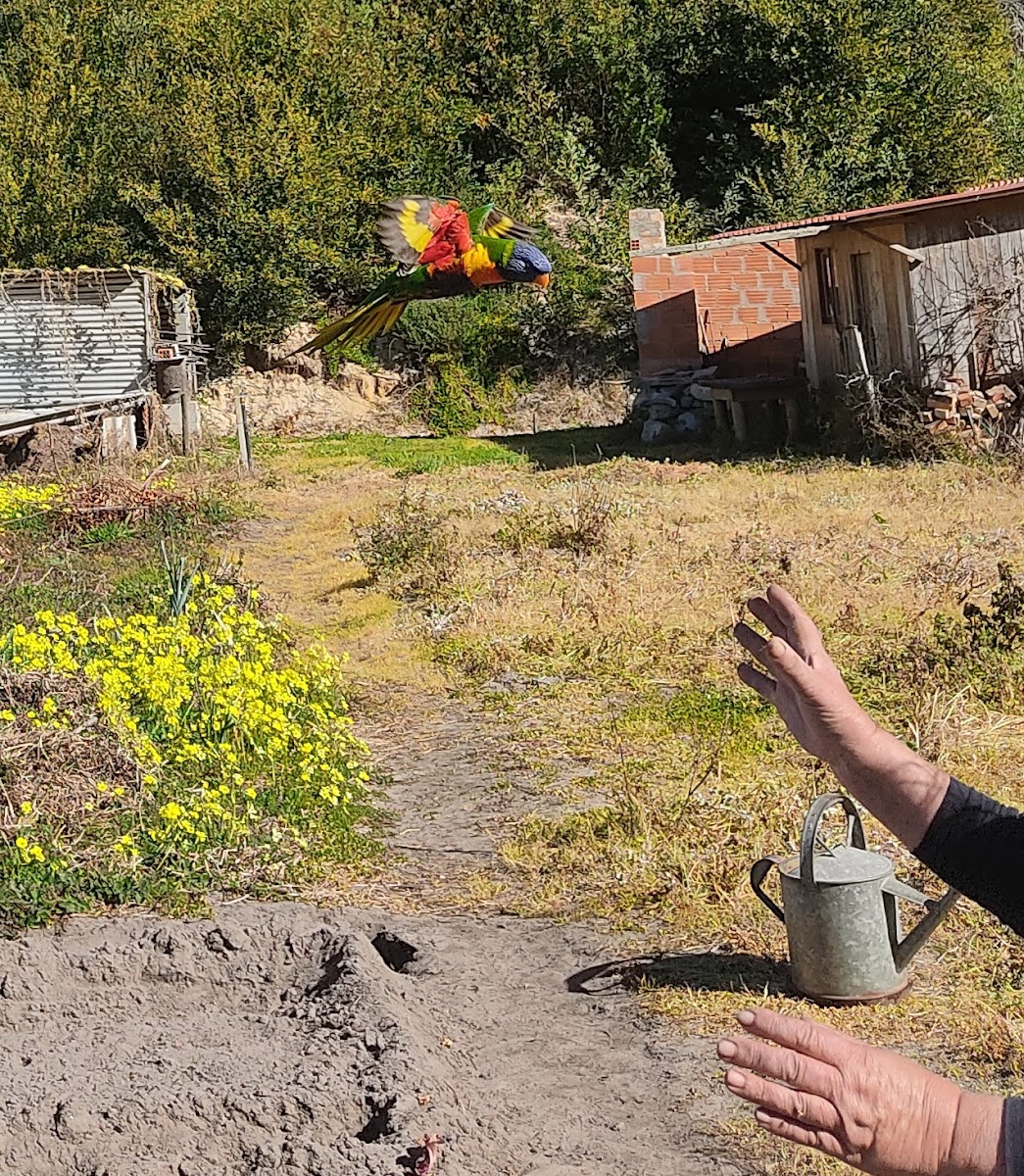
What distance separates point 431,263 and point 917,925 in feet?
11.3

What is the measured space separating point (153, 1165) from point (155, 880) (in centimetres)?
190

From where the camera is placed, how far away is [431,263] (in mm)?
1490

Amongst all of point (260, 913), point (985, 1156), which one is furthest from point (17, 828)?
point (985, 1156)

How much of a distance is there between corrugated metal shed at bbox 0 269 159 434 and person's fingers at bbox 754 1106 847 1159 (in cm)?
1864

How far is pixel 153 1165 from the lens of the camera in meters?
3.41

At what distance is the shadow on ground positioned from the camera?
459cm

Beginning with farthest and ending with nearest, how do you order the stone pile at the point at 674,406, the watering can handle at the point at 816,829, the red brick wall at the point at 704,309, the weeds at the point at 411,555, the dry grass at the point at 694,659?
the red brick wall at the point at 704,309
the stone pile at the point at 674,406
the weeds at the point at 411,555
the dry grass at the point at 694,659
the watering can handle at the point at 816,829

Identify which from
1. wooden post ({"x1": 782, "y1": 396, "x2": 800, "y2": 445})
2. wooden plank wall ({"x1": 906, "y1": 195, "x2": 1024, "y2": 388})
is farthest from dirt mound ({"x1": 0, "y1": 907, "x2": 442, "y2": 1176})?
wooden post ({"x1": 782, "y1": 396, "x2": 800, "y2": 445})

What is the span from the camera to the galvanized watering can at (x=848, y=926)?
14.1 feet

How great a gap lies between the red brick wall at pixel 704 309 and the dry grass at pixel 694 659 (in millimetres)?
5122

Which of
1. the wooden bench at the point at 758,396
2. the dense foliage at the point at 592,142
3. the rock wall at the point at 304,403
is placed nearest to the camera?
the wooden bench at the point at 758,396

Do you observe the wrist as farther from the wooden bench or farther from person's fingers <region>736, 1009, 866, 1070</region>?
the wooden bench

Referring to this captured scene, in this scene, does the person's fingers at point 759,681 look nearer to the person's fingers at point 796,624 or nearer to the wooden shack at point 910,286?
the person's fingers at point 796,624

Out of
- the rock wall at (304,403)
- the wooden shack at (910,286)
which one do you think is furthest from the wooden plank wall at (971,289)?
the rock wall at (304,403)
